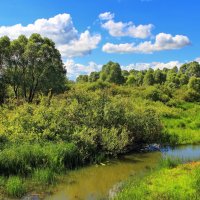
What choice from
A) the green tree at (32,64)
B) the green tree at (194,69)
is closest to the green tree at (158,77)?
the green tree at (194,69)

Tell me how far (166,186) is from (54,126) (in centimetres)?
935

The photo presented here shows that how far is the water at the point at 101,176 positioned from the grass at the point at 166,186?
1.68 metres

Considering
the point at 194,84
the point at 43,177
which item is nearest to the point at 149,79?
the point at 194,84

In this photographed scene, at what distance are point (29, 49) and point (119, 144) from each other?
867 inches

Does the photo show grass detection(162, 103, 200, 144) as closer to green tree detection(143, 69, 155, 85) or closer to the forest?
the forest

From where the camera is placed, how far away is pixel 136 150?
27.4 meters

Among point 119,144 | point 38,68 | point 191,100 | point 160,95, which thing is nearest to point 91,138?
point 119,144

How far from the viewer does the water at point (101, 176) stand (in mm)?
17062

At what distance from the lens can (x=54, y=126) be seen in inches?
922

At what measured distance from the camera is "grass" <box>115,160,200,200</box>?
14.8m

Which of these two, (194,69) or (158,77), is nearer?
(158,77)

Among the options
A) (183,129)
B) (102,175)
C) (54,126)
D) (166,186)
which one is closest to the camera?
(166,186)

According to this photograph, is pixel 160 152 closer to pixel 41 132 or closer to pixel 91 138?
pixel 91 138

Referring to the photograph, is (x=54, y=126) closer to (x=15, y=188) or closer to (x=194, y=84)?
(x=15, y=188)
